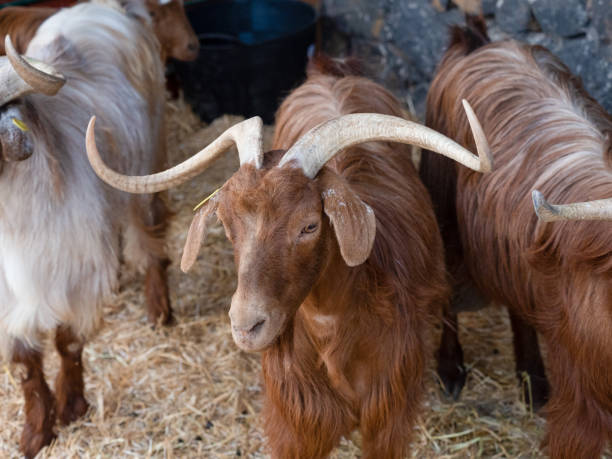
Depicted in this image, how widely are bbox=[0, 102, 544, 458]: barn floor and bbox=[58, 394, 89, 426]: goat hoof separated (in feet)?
0.15

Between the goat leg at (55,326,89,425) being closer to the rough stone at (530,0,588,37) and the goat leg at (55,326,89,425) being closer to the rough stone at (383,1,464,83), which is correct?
the rough stone at (530,0,588,37)

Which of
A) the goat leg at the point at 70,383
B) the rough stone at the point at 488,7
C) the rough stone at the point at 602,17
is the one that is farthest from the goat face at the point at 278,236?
the rough stone at the point at 488,7

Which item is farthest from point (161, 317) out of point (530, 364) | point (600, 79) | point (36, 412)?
point (600, 79)

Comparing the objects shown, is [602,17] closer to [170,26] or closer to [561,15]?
[561,15]

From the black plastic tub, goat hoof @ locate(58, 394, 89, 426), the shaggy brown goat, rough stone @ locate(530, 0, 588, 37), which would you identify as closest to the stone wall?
rough stone @ locate(530, 0, 588, 37)

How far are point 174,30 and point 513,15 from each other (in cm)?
245

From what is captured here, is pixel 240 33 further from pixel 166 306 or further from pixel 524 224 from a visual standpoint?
pixel 524 224

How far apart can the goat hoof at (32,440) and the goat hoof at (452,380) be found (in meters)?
2.08

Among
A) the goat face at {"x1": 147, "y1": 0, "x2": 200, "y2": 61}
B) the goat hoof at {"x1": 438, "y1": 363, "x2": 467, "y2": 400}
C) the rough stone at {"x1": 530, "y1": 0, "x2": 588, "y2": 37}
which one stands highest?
the rough stone at {"x1": 530, "y1": 0, "x2": 588, "y2": 37}

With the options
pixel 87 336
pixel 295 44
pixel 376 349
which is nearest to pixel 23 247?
pixel 87 336

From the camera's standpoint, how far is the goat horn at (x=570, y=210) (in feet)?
7.52

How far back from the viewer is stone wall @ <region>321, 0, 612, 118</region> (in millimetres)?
4555

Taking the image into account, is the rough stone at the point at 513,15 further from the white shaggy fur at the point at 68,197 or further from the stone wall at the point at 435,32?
the white shaggy fur at the point at 68,197

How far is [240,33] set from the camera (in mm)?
7516
